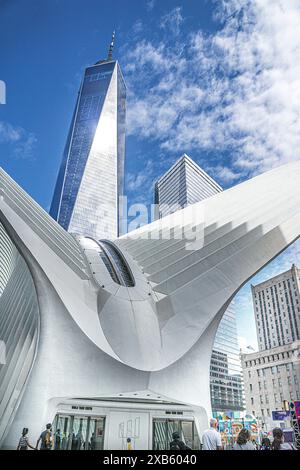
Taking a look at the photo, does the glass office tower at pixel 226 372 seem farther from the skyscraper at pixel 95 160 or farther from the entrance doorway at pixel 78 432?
the entrance doorway at pixel 78 432

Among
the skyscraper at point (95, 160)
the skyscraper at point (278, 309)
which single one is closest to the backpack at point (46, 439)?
the skyscraper at point (278, 309)

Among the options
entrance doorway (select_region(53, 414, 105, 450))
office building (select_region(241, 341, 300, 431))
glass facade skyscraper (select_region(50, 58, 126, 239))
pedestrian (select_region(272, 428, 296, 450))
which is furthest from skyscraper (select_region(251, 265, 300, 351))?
pedestrian (select_region(272, 428, 296, 450))

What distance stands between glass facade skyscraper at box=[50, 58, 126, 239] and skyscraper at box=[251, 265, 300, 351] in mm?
68791

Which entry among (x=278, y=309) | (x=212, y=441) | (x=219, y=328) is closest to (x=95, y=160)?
(x=219, y=328)

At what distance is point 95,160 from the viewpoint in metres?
150

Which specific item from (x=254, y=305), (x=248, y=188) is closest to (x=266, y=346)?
(x=254, y=305)

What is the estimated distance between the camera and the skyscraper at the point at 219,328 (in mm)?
82062

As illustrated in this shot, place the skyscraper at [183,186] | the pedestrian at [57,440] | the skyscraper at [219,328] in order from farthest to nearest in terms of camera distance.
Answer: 1. the skyscraper at [183,186]
2. the skyscraper at [219,328]
3. the pedestrian at [57,440]

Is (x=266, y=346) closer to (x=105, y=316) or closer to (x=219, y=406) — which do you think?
(x=219, y=406)

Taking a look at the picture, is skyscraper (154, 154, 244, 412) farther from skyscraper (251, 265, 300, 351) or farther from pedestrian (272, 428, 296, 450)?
pedestrian (272, 428, 296, 450)

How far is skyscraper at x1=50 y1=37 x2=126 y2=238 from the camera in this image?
5433 inches

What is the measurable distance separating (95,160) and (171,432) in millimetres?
145406

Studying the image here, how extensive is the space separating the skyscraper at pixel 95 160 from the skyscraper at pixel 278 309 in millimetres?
69438

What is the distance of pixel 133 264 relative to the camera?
60.3ft
